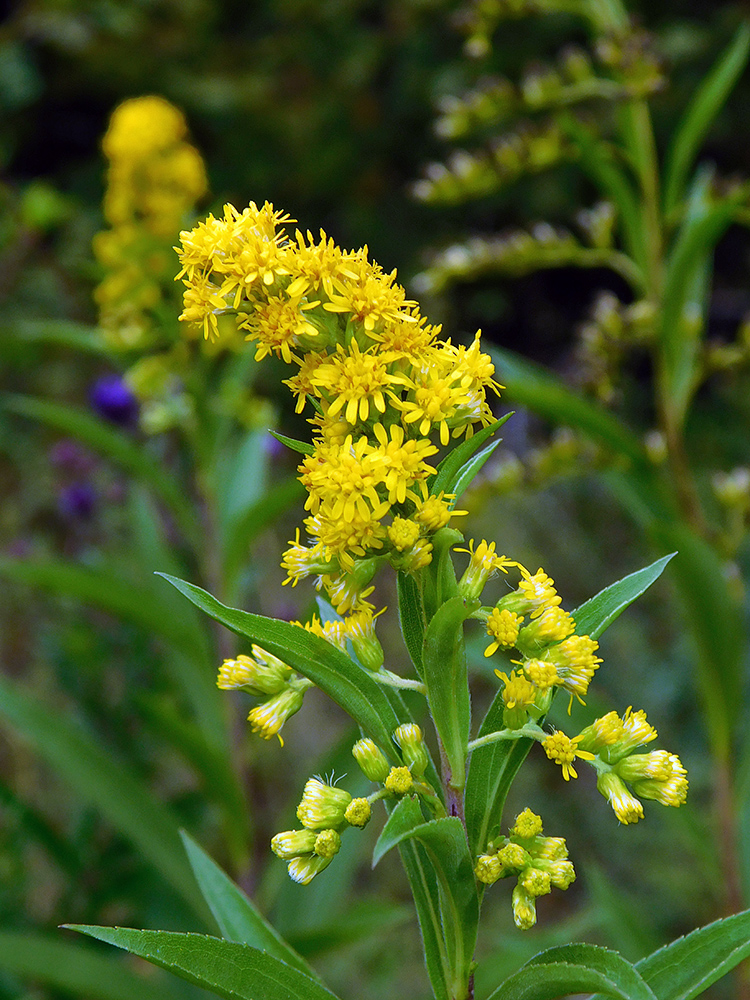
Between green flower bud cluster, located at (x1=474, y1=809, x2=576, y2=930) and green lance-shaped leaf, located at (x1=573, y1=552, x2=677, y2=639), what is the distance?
0.16 metres

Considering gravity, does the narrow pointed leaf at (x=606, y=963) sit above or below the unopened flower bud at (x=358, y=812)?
below

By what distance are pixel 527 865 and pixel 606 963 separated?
8 centimetres

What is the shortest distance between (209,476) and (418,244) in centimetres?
243

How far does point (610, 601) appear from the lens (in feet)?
2.37

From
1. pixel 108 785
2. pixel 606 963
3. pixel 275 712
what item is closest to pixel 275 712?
pixel 275 712

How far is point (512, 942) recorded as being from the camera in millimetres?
1530

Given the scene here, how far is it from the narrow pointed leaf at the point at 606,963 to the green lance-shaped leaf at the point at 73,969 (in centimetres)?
106

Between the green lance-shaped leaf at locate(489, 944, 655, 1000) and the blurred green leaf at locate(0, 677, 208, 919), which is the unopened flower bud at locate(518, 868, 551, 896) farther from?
the blurred green leaf at locate(0, 677, 208, 919)

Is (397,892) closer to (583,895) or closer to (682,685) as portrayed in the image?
(583,895)

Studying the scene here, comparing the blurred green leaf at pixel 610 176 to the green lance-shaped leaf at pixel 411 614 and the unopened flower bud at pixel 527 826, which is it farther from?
the unopened flower bud at pixel 527 826

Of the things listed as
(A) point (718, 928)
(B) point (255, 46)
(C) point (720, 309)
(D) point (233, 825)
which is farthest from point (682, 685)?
(B) point (255, 46)

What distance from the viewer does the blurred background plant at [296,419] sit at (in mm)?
1519

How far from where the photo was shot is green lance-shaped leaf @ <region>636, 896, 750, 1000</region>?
665mm

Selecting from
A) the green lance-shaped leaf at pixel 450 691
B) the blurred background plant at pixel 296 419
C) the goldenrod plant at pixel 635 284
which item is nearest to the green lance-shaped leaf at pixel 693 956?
the green lance-shaped leaf at pixel 450 691
